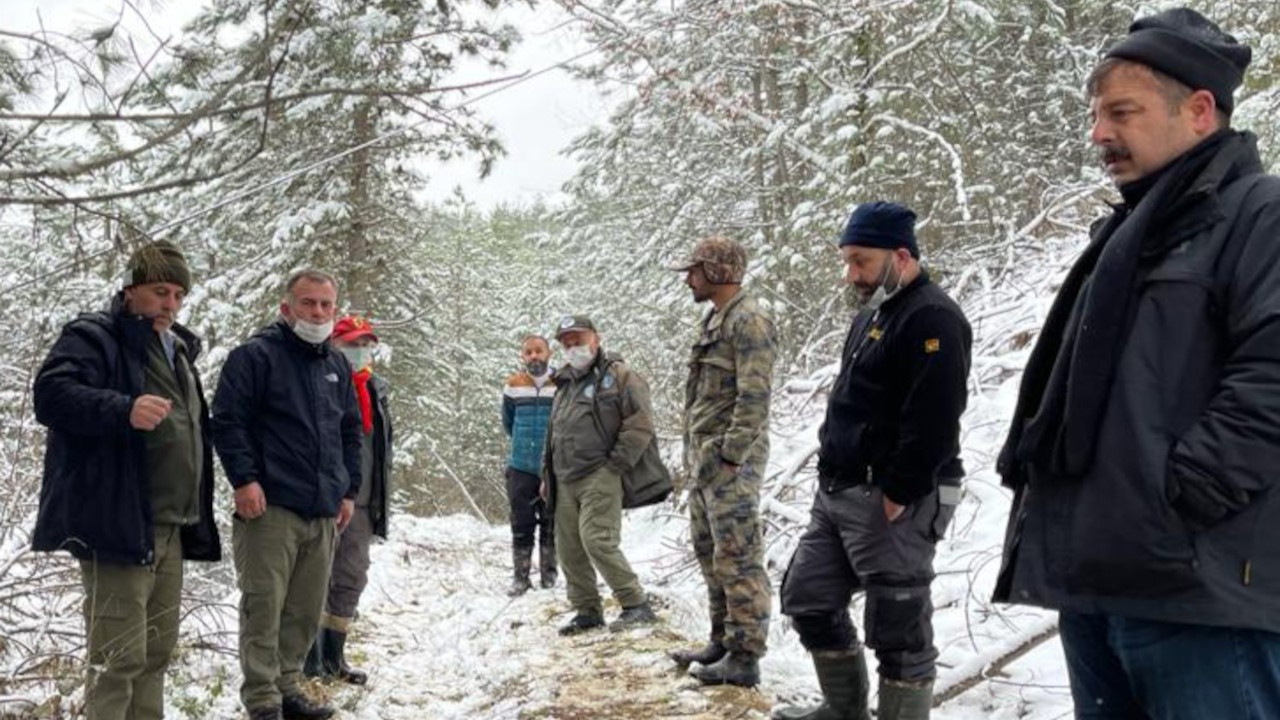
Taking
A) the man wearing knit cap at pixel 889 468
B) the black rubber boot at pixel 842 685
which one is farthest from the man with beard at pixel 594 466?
the man wearing knit cap at pixel 889 468

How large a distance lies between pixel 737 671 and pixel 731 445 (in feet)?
3.92

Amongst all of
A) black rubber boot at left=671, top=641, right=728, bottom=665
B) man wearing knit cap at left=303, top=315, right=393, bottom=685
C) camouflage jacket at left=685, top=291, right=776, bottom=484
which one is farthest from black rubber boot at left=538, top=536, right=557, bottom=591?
camouflage jacket at left=685, top=291, right=776, bottom=484

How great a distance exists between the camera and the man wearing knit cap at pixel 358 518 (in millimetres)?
5922

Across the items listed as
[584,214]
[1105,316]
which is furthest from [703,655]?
[584,214]

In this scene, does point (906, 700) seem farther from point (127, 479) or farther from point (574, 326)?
point (574, 326)

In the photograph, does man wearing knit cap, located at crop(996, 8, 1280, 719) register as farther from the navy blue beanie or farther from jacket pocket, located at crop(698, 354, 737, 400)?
jacket pocket, located at crop(698, 354, 737, 400)

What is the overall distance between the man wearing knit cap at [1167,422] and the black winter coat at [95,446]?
337 centimetres

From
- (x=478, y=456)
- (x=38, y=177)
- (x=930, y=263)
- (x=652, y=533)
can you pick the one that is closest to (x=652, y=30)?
(x=930, y=263)

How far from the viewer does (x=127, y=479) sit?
12.9ft

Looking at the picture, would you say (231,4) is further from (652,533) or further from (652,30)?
(652,30)

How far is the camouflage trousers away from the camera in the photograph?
5000 millimetres

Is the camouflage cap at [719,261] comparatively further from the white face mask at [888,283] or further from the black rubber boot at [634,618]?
the black rubber boot at [634,618]

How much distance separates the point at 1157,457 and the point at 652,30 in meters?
11.4

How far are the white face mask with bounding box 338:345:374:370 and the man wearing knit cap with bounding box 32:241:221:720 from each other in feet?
6.38
